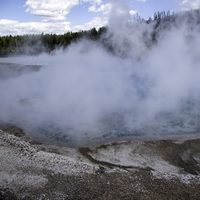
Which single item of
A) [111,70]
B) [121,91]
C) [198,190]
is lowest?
[198,190]

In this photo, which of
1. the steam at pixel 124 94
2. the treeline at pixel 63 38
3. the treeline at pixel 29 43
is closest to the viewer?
the steam at pixel 124 94

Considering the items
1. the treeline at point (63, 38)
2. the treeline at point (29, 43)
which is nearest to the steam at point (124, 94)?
the treeline at point (63, 38)

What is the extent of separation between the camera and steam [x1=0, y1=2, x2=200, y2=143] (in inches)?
160

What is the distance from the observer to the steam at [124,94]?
4062 millimetres

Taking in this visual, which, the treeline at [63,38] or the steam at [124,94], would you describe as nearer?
the steam at [124,94]

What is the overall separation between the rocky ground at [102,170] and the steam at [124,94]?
524 millimetres

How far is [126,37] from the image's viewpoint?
28.0 ft

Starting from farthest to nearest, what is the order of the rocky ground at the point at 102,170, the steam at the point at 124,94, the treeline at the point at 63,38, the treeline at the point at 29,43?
the treeline at the point at 29,43 < the treeline at the point at 63,38 < the steam at the point at 124,94 < the rocky ground at the point at 102,170

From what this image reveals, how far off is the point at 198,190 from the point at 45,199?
1.81 meters

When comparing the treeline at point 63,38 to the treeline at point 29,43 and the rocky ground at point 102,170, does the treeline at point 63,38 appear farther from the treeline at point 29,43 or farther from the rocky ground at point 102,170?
the rocky ground at point 102,170

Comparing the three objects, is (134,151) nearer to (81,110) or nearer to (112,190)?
(112,190)

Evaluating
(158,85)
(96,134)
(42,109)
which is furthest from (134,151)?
(158,85)

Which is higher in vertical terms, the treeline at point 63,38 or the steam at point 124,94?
the treeline at point 63,38

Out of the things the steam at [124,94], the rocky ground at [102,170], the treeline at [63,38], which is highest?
the treeline at [63,38]
